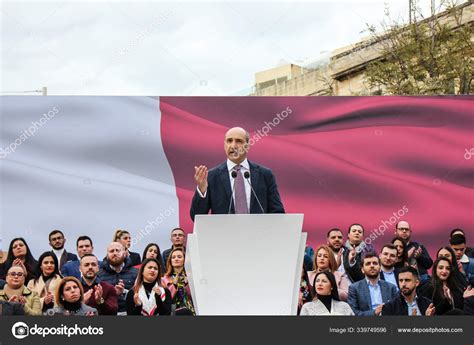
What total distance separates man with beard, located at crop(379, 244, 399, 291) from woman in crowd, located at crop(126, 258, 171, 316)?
8.38 feet

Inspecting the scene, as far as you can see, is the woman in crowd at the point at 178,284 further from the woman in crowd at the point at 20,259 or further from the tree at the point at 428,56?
the tree at the point at 428,56

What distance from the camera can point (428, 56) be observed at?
20.7 meters

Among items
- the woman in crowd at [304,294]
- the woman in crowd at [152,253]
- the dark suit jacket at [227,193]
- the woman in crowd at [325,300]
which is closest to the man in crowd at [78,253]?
the woman in crowd at [152,253]

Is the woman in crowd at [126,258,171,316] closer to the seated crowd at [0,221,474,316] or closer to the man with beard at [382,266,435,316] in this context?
the seated crowd at [0,221,474,316]

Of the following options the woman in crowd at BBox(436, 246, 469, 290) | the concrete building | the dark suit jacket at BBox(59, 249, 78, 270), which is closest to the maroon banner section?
the woman in crowd at BBox(436, 246, 469, 290)

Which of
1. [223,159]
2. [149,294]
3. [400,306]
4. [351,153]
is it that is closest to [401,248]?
[400,306]

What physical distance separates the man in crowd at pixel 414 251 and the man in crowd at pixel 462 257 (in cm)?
34

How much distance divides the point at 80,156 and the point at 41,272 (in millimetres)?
1422

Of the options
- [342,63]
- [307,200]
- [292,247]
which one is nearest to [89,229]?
[307,200]

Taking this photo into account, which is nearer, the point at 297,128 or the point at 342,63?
the point at 297,128

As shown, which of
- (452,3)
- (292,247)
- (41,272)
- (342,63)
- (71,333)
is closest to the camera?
(292,247)

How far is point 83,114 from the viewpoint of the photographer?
401 inches

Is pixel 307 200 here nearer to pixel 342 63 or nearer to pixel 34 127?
pixel 34 127

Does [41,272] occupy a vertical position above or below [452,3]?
below
